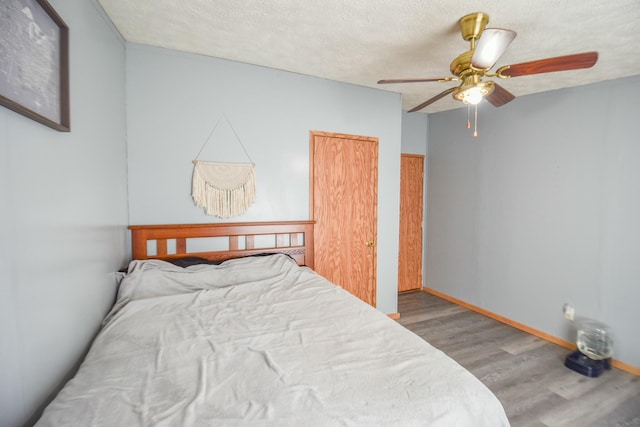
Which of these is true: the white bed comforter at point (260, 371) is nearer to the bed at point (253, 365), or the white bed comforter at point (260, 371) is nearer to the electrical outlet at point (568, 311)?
the bed at point (253, 365)

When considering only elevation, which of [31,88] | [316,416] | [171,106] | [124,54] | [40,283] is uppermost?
[124,54]

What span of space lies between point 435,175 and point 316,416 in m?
3.98

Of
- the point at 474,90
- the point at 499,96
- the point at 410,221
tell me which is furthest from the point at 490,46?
the point at 410,221

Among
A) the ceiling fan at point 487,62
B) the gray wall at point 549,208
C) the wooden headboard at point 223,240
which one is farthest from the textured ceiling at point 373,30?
the wooden headboard at point 223,240

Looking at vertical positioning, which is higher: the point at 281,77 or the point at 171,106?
the point at 281,77

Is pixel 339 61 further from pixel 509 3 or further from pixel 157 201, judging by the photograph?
pixel 157 201

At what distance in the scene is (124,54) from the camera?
2166mm

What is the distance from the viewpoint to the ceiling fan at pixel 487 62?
143 cm

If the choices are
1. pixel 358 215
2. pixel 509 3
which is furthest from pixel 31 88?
pixel 358 215

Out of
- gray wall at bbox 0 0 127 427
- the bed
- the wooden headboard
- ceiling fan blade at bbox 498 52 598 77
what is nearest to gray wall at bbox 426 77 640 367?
ceiling fan blade at bbox 498 52 598 77

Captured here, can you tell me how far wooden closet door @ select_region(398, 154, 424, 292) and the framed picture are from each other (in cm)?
386

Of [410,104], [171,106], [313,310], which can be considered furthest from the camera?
[410,104]

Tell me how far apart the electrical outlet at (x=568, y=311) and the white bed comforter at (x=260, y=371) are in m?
2.48

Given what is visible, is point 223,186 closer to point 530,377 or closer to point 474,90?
point 474,90
